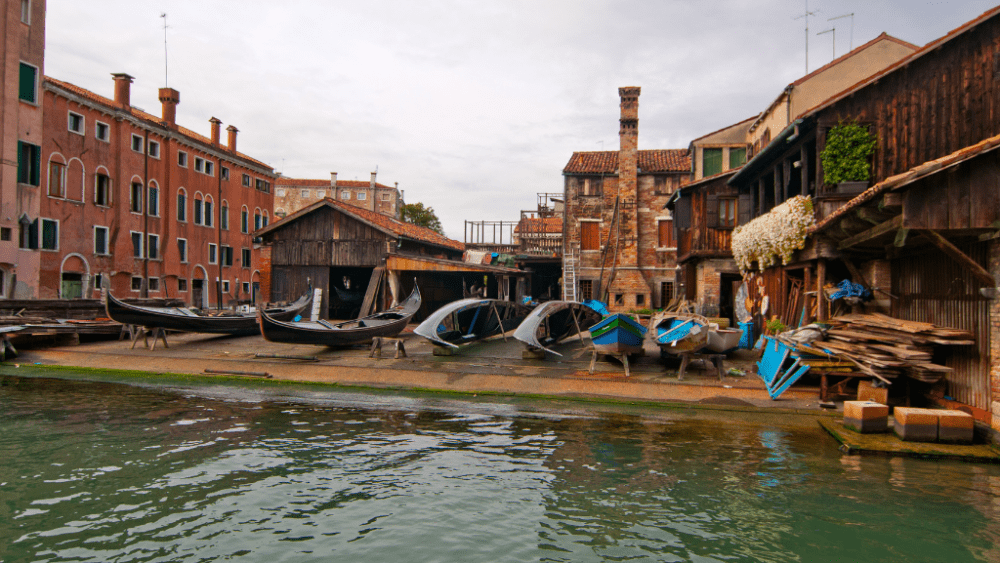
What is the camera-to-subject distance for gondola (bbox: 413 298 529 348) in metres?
15.6

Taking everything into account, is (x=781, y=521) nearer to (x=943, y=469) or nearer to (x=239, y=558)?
(x=943, y=469)

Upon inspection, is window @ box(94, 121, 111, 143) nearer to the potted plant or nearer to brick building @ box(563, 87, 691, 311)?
brick building @ box(563, 87, 691, 311)

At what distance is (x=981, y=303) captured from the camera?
8.21 m

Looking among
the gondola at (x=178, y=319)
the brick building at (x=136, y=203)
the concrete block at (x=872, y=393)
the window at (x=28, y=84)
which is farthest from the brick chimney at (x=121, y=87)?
the concrete block at (x=872, y=393)

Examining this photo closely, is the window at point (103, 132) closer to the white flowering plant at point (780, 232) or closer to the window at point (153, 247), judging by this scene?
the window at point (153, 247)

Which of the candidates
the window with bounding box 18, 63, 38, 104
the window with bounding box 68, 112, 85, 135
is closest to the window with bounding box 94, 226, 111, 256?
the window with bounding box 68, 112, 85, 135

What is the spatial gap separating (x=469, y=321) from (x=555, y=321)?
3021mm

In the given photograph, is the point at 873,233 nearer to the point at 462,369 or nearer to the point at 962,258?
the point at 962,258

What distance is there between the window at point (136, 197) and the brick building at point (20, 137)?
5.41 meters

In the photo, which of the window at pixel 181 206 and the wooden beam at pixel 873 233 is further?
the window at pixel 181 206

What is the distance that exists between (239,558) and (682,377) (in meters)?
10.2

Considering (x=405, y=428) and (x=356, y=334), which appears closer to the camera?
(x=405, y=428)

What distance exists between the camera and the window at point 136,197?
30.2m

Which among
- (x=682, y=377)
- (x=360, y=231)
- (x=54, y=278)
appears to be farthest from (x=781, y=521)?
(x=54, y=278)
